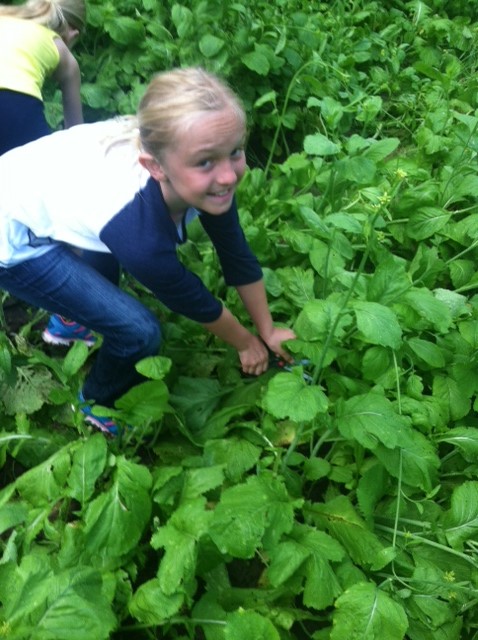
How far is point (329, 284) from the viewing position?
2125mm

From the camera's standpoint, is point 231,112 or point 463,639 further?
point 463,639

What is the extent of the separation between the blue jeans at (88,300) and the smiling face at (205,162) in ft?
1.17

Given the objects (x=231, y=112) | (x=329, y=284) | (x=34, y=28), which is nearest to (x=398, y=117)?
(x=329, y=284)

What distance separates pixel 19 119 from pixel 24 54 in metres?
0.21

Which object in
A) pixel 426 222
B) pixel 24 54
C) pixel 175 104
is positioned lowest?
pixel 426 222

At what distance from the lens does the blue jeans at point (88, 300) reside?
5.35 ft

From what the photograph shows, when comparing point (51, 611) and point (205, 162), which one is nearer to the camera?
point (51, 611)

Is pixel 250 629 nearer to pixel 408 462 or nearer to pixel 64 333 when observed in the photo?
pixel 408 462

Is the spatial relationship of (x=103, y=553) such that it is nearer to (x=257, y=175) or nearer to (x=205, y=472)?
(x=205, y=472)

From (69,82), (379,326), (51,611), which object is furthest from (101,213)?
(69,82)

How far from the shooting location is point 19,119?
1998 millimetres

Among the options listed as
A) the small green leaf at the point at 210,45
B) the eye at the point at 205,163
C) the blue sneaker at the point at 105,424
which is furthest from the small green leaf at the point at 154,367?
the small green leaf at the point at 210,45

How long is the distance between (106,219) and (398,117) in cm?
233

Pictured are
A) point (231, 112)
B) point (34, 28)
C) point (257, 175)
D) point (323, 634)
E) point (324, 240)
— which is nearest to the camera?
point (231, 112)
